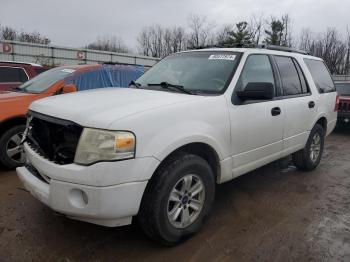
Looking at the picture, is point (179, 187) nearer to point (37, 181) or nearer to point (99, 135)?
point (99, 135)

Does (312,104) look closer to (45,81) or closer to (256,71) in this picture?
(256,71)

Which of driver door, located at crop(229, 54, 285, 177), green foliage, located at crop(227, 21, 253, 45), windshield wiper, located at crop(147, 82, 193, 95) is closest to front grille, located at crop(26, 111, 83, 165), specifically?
windshield wiper, located at crop(147, 82, 193, 95)

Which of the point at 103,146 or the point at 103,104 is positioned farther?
the point at 103,104

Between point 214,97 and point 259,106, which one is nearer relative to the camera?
point 214,97

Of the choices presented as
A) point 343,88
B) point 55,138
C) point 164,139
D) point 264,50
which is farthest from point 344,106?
point 55,138

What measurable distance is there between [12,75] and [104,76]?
2473mm

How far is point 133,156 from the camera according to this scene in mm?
2754

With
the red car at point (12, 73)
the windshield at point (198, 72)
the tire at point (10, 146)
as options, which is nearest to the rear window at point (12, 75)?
the red car at point (12, 73)

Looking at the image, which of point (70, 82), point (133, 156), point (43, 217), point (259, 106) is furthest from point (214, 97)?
point (70, 82)

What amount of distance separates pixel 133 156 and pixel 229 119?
126 cm

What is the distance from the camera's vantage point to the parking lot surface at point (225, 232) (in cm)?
313

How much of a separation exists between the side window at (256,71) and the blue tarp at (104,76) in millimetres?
3542

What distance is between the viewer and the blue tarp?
22.3 ft

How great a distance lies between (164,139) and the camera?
9.70 feet
